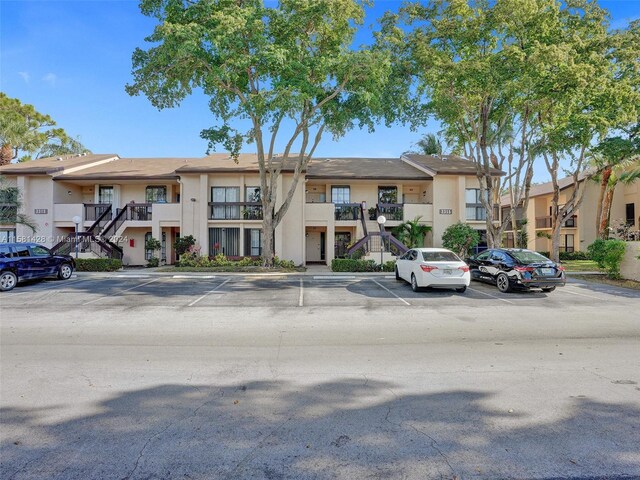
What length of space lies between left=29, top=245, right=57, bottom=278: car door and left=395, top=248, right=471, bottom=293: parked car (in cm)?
1442

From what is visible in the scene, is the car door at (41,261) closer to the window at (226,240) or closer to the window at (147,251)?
the window at (147,251)

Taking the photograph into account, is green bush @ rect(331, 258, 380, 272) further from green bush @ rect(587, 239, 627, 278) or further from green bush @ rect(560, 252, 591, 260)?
green bush @ rect(560, 252, 591, 260)

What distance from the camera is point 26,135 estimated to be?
112 ft

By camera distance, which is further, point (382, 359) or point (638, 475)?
point (382, 359)

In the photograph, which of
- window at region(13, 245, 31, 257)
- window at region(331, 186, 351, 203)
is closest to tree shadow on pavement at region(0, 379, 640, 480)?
window at region(13, 245, 31, 257)

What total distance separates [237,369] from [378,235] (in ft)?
54.8

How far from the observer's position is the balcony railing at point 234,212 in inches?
905

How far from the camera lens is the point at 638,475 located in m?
2.92

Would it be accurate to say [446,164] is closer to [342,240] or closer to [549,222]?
[342,240]

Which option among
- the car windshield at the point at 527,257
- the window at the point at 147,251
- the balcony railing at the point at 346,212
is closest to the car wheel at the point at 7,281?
the window at the point at 147,251

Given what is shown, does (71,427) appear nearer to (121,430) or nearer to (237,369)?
(121,430)

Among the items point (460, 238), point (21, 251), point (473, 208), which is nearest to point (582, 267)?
point (473, 208)

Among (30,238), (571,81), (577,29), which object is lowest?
(30,238)

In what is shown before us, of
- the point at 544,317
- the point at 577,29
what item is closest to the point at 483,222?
the point at 577,29
